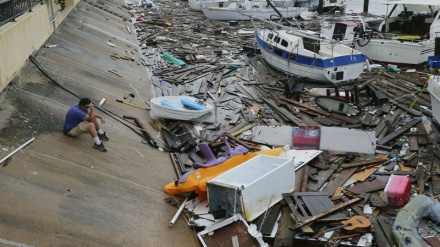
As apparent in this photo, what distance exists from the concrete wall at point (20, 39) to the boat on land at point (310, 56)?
1322 centimetres

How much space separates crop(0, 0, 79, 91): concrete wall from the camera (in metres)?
13.0

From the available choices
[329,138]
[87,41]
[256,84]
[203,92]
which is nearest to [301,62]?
[256,84]

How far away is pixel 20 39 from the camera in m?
15.0

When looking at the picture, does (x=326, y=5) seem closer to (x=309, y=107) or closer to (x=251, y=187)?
(x=309, y=107)

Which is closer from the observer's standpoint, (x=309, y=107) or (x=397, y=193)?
(x=397, y=193)

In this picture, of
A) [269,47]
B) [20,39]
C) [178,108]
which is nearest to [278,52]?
[269,47]

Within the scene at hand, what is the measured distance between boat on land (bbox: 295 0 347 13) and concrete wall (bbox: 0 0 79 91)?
40648 mm

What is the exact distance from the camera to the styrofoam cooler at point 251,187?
33.7 ft

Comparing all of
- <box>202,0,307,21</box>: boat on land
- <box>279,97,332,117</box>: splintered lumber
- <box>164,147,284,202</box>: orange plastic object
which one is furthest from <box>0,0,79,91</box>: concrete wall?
<box>202,0,307,21</box>: boat on land

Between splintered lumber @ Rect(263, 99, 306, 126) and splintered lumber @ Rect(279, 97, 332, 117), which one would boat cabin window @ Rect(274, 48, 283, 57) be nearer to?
splintered lumber @ Rect(279, 97, 332, 117)

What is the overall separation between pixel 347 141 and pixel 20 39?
12052mm

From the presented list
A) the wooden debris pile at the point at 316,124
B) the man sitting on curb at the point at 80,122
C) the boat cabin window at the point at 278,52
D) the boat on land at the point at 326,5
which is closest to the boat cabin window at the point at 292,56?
the boat cabin window at the point at 278,52

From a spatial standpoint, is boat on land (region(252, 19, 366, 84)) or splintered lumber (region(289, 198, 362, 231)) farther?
boat on land (region(252, 19, 366, 84))

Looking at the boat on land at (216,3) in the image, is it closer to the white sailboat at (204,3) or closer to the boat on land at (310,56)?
the white sailboat at (204,3)
